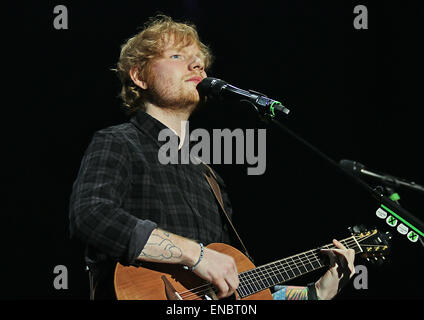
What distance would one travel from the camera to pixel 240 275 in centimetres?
216

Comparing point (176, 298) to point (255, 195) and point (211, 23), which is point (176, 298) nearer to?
point (255, 195)

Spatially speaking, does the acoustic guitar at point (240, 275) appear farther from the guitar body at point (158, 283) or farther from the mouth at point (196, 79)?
the mouth at point (196, 79)

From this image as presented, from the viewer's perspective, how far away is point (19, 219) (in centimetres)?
308

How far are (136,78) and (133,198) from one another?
0.89 m

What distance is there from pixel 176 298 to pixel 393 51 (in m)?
3.07

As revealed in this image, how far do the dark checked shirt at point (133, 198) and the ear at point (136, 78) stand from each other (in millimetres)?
204

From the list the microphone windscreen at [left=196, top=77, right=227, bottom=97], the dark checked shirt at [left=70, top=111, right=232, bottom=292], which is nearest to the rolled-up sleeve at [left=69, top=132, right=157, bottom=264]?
the dark checked shirt at [left=70, top=111, right=232, bottom=292]

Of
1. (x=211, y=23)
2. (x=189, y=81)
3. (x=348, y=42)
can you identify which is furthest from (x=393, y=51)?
(x=189, y=81)

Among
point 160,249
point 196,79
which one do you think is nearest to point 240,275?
point 160,249

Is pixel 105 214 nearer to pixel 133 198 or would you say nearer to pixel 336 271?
pixel 133 198

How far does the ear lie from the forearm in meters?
1.07

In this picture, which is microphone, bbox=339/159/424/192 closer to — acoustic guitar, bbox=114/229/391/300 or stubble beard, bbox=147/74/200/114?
acoustic guitar, bbox=114/229/391/300

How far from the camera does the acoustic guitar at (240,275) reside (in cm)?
181

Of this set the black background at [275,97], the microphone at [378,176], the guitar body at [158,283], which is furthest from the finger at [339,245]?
the black background at [275,97]
